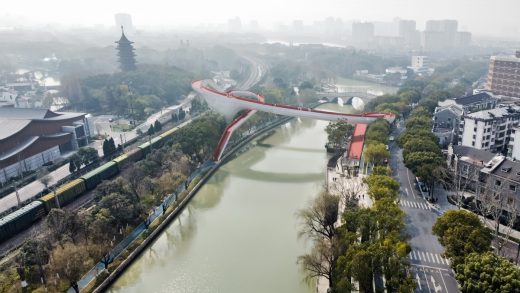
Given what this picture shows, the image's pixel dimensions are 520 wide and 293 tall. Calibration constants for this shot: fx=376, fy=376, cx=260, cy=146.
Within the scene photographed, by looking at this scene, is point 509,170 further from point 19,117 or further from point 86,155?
point 19,117

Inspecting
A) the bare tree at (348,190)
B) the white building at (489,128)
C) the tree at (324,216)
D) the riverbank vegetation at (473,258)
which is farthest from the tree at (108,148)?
the white building at (489,128)

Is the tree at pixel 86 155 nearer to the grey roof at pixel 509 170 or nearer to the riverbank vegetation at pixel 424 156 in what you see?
the riverbank vegetation at pixel 424 156

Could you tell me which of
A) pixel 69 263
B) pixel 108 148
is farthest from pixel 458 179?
pixel 108 148

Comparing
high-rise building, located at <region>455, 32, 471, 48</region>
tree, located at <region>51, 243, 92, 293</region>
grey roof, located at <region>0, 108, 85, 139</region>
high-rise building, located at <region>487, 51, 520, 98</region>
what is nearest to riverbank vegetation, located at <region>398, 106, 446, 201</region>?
tree, located at <region>51, 243, 92, 293</region>

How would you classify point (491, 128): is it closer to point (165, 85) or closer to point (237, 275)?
point (237, 275)

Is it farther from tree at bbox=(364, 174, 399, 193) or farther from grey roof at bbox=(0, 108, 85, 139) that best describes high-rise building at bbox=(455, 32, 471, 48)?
grey roof at bbox=(0, 108, 85, 139)

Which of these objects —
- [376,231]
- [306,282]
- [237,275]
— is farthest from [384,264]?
[237,275]
